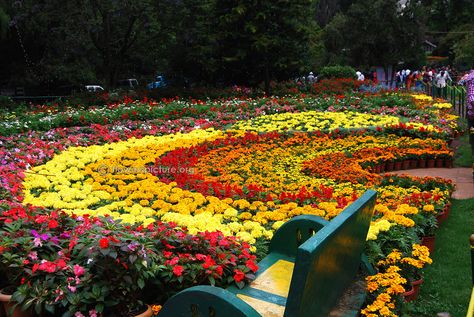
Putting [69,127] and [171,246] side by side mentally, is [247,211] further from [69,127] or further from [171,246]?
[69,127]

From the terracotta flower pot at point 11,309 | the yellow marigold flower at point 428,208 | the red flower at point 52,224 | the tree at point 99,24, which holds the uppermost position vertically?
the tree at point 99,24

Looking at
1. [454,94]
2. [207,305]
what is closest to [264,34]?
[454,94]

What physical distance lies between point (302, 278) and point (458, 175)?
281 inches

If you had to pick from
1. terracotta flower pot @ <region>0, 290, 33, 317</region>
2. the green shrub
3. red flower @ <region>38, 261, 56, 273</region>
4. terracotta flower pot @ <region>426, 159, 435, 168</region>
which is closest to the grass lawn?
red flower @ <region>38, 261, 56, 273</region>

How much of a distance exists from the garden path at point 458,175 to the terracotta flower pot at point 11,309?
5950 mm

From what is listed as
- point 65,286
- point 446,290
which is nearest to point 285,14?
point 446,290

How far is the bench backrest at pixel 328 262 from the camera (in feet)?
7.43

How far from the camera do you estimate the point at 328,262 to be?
2.59m

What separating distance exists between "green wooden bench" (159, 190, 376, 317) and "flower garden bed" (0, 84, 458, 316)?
0.20 m

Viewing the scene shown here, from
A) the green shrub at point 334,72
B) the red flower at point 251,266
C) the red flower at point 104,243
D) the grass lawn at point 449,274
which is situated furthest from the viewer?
the green shrub at point 334,72

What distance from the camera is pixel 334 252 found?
2658mm

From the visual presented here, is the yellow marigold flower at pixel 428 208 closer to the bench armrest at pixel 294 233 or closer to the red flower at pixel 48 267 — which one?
the bench armrest at pixel 294 233

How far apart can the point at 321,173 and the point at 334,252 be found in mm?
5009

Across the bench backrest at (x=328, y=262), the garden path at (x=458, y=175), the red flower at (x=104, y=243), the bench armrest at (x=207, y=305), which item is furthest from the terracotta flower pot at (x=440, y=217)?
the red flower at (x=104, y=243)
